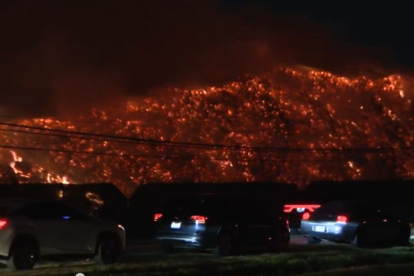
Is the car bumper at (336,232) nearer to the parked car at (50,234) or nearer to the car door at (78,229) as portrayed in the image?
the parked car at (50,234)

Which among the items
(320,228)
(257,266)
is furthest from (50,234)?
(320,228)

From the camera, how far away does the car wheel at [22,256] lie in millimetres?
16750

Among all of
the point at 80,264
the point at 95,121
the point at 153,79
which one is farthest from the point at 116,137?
the point at 80,264

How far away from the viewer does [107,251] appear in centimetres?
1895

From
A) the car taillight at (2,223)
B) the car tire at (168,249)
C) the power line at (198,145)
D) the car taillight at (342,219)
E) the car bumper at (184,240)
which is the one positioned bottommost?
the car tire at (168,249)

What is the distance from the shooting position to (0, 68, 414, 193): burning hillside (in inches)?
1737

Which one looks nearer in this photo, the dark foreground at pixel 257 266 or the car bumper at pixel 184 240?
the dark foreground at pixel 257 266

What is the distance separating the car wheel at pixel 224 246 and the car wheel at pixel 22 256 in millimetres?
4925

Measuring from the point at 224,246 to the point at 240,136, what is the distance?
31.5 meters

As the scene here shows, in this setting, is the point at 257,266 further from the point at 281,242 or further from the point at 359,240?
the point at 359,240

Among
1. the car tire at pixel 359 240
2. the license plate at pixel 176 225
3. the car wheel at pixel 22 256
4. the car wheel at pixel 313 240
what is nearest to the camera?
the car wheel at pixel 22 256

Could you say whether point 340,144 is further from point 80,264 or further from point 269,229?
point 80,264

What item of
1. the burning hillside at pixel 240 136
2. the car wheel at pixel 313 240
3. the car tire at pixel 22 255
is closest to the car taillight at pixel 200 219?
the car tire at pixel 22 255

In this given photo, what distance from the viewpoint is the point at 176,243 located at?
66.9ft
